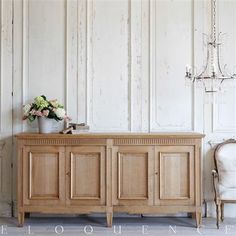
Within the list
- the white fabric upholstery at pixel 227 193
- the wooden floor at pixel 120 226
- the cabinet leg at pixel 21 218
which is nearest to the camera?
the wooden floor at pixel 120 226

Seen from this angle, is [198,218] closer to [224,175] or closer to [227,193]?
[227,193]

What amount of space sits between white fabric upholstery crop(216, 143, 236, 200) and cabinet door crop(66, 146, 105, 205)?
1.33 metres

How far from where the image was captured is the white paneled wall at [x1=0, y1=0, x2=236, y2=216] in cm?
543

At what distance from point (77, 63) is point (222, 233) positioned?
2.58 m

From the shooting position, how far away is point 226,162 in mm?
5137

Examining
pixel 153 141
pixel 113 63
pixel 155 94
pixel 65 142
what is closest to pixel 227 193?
pixel 153 141

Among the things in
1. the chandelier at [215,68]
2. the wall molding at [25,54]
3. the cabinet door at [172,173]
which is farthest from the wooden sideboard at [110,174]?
the chandelier at [215,68]

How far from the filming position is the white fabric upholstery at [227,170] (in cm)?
488

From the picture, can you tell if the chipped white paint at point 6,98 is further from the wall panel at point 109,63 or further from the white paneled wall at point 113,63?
the wall panel at point 109,63

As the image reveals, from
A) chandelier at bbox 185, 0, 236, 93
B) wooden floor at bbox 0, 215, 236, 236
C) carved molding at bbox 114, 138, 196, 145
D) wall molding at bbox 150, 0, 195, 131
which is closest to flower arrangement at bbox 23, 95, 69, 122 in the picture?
carved molding at bbox 114, 138, 196, 145

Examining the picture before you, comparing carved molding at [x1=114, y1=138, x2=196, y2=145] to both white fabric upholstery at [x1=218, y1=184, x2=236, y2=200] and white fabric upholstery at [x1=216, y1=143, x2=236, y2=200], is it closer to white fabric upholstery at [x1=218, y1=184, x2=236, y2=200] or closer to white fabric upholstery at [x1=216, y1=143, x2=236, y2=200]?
white fabric upholstery at [x1=216, y1=143, x2=236, y2=200]

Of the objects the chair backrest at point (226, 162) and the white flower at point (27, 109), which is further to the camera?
the white flower at point (27, 109)

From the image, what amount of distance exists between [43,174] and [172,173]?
1424 mm

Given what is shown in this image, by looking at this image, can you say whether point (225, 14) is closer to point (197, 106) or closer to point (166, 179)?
point (197, 106)
